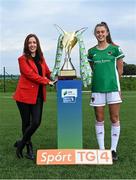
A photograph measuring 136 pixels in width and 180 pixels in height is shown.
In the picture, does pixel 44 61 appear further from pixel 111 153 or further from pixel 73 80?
pixel 111 153

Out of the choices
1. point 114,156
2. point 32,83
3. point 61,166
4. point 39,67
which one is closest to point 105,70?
point 39,67

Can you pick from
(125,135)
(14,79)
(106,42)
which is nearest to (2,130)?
(125,135)

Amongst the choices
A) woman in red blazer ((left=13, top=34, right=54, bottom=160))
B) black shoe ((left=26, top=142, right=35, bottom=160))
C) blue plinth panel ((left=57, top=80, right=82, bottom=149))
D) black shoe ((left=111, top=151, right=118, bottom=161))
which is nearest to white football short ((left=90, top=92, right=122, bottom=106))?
blue plinth panel ((left=57, top=80, right=82, bottom=149))

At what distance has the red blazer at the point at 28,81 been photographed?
7035 mm

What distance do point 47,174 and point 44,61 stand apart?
6.49 ft

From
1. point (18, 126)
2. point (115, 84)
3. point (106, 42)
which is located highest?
point (106, 42)

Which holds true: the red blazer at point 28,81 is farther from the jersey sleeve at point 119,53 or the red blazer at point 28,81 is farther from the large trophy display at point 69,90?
the jersey sleeve at point 119,53

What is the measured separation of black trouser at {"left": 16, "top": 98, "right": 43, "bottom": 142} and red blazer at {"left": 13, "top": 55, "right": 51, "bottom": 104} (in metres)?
0.11

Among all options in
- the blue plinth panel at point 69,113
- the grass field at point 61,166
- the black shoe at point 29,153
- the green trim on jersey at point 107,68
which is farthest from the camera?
the black shoe at point 29,153

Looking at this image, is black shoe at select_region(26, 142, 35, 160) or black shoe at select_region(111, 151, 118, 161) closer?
black shoe at select_region(111, 151, 118, 161)

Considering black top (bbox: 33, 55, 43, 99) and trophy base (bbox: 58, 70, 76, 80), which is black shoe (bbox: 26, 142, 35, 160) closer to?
black top (bbox: 33, 55, 43, 99)

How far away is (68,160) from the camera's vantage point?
6801mm

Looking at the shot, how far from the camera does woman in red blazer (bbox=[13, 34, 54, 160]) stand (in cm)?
→ 709

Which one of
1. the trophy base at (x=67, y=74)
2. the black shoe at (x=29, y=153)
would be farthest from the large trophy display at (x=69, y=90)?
the black shoe at (x=29, y=153)
